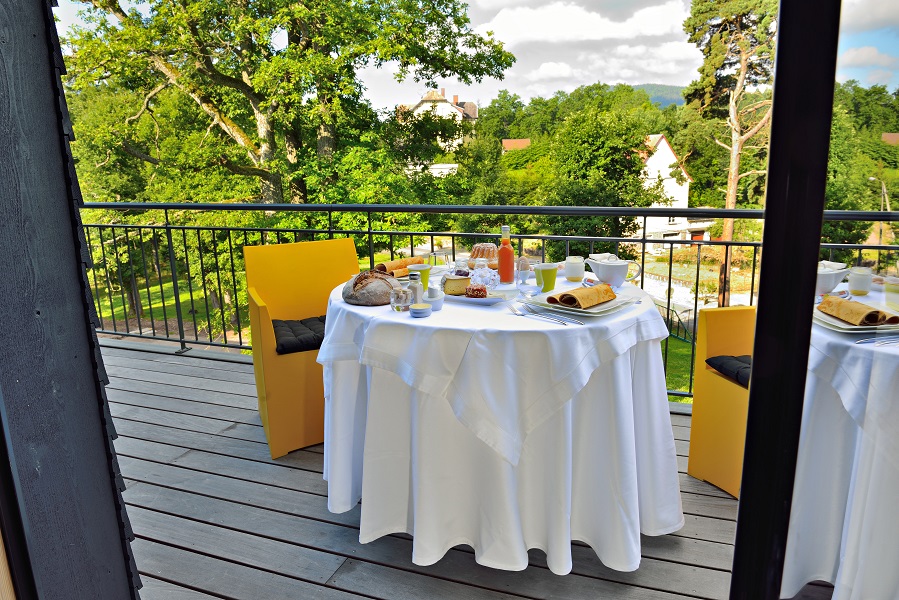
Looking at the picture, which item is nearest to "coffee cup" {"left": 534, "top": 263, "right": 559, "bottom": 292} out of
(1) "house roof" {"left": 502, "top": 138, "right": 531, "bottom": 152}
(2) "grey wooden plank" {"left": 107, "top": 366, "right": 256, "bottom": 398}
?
(2) "grey wooden plank" {"left": 107, "top": 366, "right": 256, "bottom": 398}

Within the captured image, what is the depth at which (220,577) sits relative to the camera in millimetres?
1777

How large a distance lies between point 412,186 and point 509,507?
38.0ft

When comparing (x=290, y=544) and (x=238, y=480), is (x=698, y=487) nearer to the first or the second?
(x=290, y=544)

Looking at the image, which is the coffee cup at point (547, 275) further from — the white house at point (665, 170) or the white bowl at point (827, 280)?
the white house at point (665, 170)

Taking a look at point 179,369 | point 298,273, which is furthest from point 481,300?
point 179,369

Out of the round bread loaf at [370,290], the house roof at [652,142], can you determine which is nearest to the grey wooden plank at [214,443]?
the round bread loaf at [370,290]

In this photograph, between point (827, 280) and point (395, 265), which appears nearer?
point (827, 280)

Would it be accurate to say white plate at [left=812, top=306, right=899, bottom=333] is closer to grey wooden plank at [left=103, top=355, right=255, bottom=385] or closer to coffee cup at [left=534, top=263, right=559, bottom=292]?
coffee cup at [left=534, top=263, right=559, bottom=292]

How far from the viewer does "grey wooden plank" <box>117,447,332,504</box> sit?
2184 millimetres

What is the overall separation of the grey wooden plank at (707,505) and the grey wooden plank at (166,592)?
1580mm

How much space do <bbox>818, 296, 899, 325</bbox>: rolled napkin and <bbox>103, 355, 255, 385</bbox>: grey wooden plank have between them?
10.8 ft

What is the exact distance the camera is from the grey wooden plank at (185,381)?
130 inches

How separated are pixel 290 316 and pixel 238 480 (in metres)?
0.81

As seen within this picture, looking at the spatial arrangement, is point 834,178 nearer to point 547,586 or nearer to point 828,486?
point 828,486
